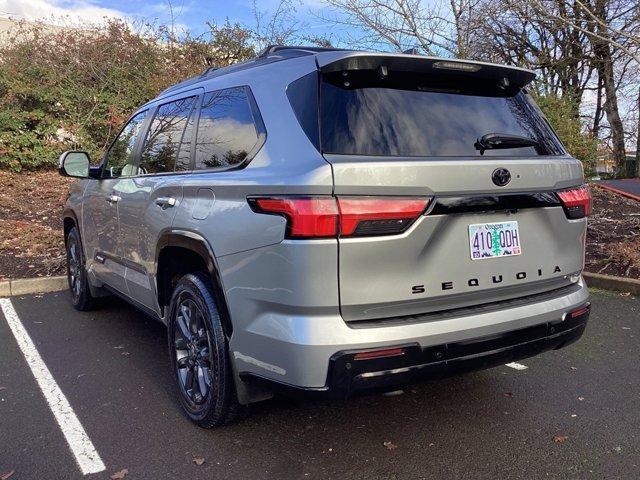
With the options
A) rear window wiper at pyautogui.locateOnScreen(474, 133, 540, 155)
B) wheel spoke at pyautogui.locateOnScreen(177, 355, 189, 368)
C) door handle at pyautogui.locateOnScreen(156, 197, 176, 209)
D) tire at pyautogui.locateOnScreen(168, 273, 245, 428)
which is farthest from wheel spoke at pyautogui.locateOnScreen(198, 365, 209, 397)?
rear window wiper at pyautogui.locateOnScreen(474, 133, 540, 155)

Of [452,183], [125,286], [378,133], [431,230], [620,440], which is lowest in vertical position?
[620,440]

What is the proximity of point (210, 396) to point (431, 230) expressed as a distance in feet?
4.89

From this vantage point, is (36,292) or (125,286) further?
(36,292)

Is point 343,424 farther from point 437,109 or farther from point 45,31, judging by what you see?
point 45,31

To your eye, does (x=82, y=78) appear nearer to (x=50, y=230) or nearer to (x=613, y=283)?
(x=50, y=230)

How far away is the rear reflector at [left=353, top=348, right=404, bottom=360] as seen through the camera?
238 cm

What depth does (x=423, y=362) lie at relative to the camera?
8.23 ft

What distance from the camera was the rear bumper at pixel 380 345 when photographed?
2377 millimetres

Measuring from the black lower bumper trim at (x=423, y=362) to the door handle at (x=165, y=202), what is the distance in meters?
1.16

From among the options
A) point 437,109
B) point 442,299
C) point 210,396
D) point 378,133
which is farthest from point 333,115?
point 210,396

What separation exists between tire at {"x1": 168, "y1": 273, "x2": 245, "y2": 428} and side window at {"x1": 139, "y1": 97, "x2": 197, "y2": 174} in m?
0.78

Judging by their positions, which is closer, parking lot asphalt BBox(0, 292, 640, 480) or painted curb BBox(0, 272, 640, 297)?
parking lot asphalt BBox(0, 292, 640, 480)

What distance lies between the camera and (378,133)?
101 inches

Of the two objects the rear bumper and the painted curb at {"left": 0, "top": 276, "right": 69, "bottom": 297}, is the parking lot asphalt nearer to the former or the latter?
the rear bumper
